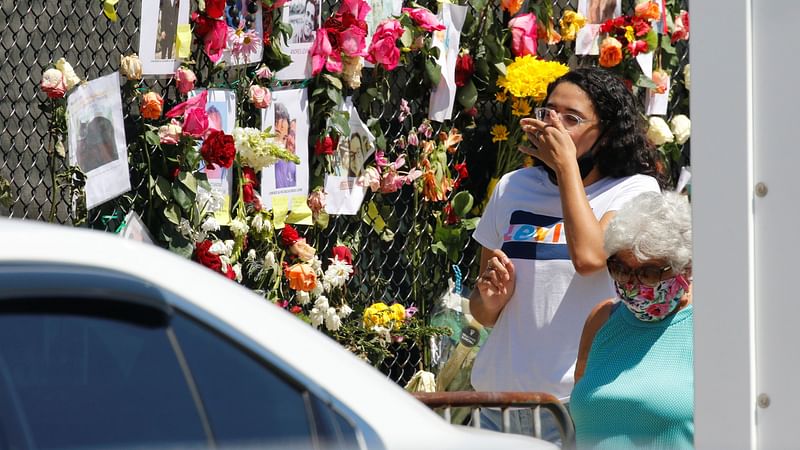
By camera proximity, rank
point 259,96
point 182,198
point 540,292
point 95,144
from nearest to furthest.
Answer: point 540,292 → point 95,144 → point 182,198 → point 259,96

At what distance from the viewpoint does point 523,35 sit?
5215 mm

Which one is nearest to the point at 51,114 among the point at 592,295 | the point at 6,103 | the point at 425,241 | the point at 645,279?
the point at 6,103

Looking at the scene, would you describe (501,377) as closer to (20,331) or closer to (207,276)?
(207,276)

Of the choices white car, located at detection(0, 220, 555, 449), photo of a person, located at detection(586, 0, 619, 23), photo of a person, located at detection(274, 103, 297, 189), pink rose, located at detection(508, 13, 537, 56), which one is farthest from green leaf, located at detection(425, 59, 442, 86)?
white car, located at detection(0, 220, 555, 449)

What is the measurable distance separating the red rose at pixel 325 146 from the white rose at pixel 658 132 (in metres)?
1.57

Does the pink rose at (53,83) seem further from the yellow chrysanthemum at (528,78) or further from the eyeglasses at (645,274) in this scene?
the eyeglasses at (645,274)

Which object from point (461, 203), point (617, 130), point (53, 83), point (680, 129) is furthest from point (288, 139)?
point (680, 129)

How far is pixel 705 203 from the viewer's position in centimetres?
185

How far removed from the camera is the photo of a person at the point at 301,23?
4.74 meters

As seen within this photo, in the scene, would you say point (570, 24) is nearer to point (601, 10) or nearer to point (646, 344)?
point (601, 10)

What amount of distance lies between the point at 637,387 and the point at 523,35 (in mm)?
2712

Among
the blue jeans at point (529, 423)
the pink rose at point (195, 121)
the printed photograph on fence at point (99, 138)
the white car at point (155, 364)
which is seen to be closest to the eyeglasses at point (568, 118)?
the blue jeans at point (529, 423)

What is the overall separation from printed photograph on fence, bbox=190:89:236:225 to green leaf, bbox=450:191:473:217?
106 cm

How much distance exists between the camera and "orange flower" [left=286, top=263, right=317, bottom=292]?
183 inches
